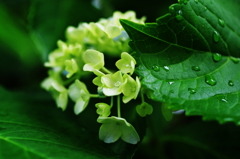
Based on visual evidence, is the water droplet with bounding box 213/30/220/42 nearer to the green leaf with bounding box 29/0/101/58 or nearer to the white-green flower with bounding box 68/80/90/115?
the white-green flower with bounding box 68/80/90/115

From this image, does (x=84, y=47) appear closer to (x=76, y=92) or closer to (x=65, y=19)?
(x=76, y=92)

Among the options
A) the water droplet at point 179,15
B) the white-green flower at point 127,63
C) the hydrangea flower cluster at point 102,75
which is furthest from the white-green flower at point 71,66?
the water droplet at point 179,15

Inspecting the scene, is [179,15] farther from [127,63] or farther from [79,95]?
[79,95]

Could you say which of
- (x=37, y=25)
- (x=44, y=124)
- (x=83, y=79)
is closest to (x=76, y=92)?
(x=44, y=124)

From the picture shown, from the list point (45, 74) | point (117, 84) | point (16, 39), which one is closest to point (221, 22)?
point (117, 84)

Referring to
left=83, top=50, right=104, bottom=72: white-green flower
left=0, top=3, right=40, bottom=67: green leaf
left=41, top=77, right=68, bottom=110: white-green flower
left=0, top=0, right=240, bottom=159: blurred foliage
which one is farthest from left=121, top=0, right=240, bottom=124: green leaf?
left=0, top=3, right=40, bottom=67: green leaf
